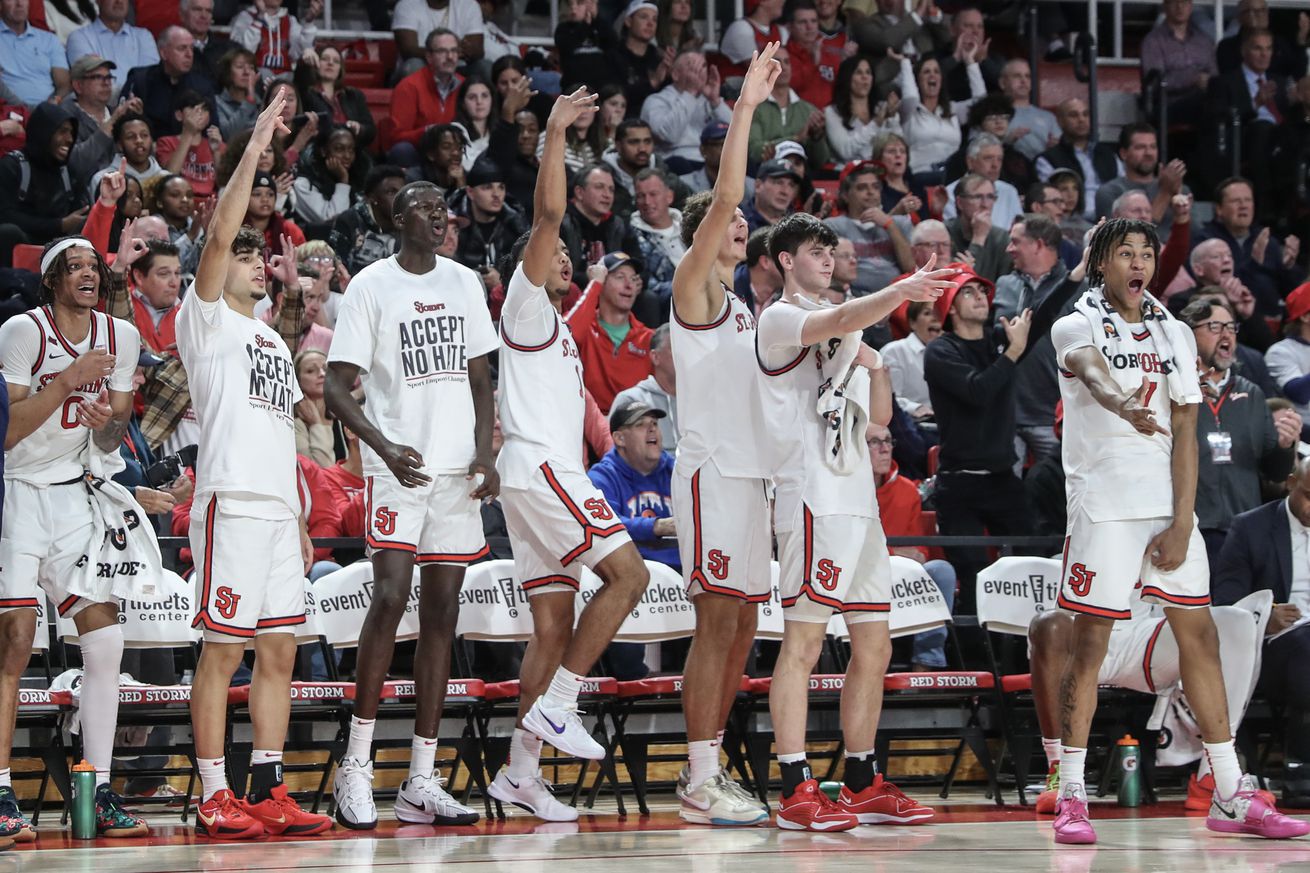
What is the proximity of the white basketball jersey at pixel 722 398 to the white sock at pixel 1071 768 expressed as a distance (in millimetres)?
1541

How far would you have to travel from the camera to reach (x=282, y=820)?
258 inches

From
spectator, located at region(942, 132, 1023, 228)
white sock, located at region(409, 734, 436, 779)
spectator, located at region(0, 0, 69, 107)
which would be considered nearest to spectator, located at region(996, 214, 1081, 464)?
spectator, located at region(942, 132, 1023, 228)

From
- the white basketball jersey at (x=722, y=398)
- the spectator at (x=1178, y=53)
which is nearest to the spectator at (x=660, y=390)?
the white basketball jersey at (x=722, y=398)

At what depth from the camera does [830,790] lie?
7312 millimetres

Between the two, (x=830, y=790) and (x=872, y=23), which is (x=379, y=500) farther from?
(x=872, y=23)

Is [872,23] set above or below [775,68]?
above

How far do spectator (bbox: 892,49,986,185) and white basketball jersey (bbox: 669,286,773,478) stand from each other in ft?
24.5

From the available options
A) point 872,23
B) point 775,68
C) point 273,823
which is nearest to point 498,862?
point 273,823

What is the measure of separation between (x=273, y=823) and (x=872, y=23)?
403 inches

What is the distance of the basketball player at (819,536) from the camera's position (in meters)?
6.71

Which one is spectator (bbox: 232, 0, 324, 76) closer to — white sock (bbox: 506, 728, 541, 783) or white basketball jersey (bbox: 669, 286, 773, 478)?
white basketball jersey (bbox: 669, 286, 773, 478)

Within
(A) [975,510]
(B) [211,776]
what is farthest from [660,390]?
(B) [211,776]

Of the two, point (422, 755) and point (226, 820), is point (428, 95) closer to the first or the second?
point (422, 755)

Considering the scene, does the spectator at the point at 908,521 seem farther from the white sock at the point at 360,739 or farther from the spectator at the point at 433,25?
the spectator at the point at 433,25
